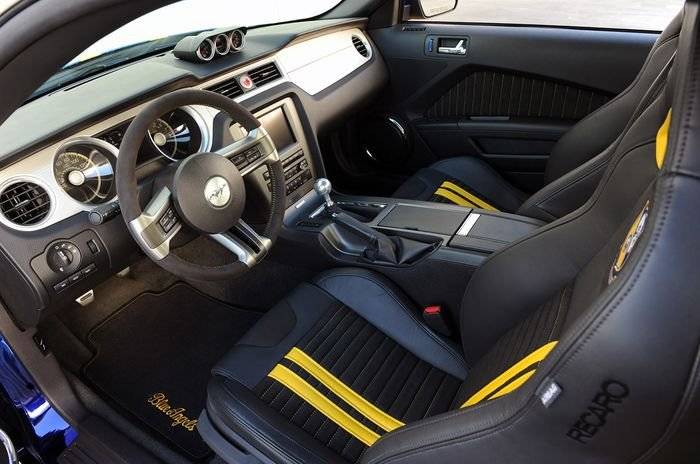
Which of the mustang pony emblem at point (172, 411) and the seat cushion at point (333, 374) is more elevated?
the seat cushion at point (333, 374)

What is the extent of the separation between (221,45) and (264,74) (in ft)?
0.52

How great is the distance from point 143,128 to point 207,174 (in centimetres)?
16

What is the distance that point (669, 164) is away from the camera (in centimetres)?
59

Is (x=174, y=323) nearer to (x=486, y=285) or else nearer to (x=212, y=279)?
(x=212, y=279)

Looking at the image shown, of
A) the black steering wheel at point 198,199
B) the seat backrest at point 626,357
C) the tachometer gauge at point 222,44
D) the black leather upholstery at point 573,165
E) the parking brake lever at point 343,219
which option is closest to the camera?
the seat backrest at point 626,357

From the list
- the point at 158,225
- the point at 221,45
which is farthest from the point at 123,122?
the point at 221,45

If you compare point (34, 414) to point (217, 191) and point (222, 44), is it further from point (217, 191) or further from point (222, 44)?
point (222, 44)

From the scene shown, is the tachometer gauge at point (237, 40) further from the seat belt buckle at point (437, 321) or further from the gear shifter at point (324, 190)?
the seat belt buckle at point (437, 321)

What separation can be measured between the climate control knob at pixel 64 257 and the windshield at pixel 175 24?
1.42 feet

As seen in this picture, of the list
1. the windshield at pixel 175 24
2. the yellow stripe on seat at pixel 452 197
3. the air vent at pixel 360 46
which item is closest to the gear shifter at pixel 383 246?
the yellow stripe on seat at pixel 452 197

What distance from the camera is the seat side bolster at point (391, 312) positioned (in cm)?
145

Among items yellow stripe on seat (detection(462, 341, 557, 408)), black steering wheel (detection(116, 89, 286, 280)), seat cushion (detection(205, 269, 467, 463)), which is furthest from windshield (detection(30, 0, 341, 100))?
yellow stripe on seat (detection(462, 341, 557, 408))

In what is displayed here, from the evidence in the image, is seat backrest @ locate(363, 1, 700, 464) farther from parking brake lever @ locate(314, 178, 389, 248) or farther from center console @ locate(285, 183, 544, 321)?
parking brake lever @ locate(314, 178, 389, 248)

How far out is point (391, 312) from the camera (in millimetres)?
1546
